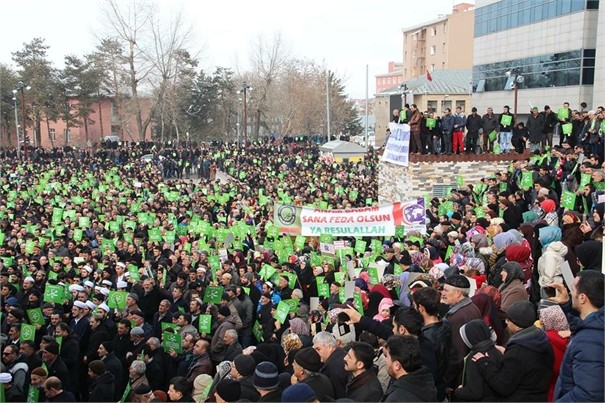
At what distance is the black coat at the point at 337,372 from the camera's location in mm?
5453

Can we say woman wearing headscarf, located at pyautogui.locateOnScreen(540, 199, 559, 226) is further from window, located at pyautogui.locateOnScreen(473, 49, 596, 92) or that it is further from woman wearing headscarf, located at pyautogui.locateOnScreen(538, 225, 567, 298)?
window, located at pyautogui.locateOnScreen(473, 49, 596, 92)

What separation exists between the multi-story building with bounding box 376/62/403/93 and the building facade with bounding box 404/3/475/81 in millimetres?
15924

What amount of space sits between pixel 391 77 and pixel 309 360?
402 ft

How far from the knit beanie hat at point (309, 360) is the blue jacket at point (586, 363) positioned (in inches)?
67.1

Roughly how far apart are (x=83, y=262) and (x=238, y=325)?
17.8 ft

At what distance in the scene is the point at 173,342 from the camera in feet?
25.9

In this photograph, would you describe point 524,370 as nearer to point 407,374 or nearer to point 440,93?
point 407,374

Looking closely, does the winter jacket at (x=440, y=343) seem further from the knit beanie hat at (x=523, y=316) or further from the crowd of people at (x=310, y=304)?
the knit beanie hat at (x=523, y=316)

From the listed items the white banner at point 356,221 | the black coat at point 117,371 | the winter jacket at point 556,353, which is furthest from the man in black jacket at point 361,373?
the white banner at point 356,221

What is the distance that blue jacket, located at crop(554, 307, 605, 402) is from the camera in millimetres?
4043

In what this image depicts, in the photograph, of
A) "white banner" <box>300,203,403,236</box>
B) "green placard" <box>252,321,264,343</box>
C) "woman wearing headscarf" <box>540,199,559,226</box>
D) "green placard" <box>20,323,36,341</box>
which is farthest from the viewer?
"white banner" <box>300,203,403,236</box>

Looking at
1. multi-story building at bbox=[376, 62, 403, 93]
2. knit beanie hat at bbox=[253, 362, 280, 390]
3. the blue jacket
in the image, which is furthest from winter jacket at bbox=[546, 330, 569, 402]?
multi-story building at bbox=[376, 62, 403, 93]

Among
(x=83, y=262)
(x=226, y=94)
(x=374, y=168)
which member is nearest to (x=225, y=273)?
(x=83, y=262)

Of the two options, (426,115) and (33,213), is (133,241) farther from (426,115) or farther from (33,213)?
(426,115)
